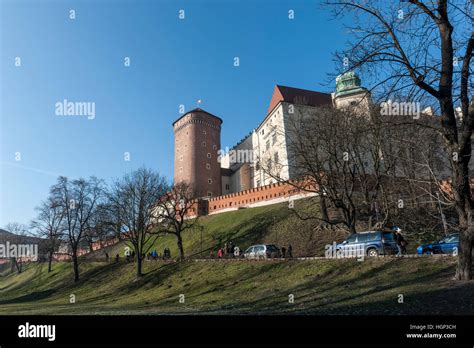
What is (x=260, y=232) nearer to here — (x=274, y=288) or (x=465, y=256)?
(x=274, y=288)

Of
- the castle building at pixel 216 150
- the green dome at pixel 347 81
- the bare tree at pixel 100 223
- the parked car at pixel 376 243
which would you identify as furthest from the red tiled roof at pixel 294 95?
the parked car at pixel 376 243

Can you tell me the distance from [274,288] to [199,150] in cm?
6175

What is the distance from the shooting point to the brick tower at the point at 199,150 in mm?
78188

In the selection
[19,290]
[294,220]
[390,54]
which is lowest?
[19,290]

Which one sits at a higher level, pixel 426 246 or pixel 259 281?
pixel 426 246

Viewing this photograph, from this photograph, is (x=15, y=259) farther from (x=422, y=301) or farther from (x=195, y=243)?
(x=422, y=301)

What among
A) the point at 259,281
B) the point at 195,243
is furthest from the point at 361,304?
the point at 195,243

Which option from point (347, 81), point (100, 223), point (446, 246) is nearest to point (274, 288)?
point (446, 246)

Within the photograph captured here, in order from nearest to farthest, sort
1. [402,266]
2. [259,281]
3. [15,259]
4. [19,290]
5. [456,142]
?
[456,142], [402,266], [259,281], [19,290], [15,259]

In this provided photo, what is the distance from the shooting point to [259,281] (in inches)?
882

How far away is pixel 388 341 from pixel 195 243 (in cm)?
4396

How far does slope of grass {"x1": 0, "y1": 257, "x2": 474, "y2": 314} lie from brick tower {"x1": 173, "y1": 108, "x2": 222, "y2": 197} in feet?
123

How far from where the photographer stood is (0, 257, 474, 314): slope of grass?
11.2 metres

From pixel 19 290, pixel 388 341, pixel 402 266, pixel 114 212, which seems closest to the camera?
pixel 388 341
